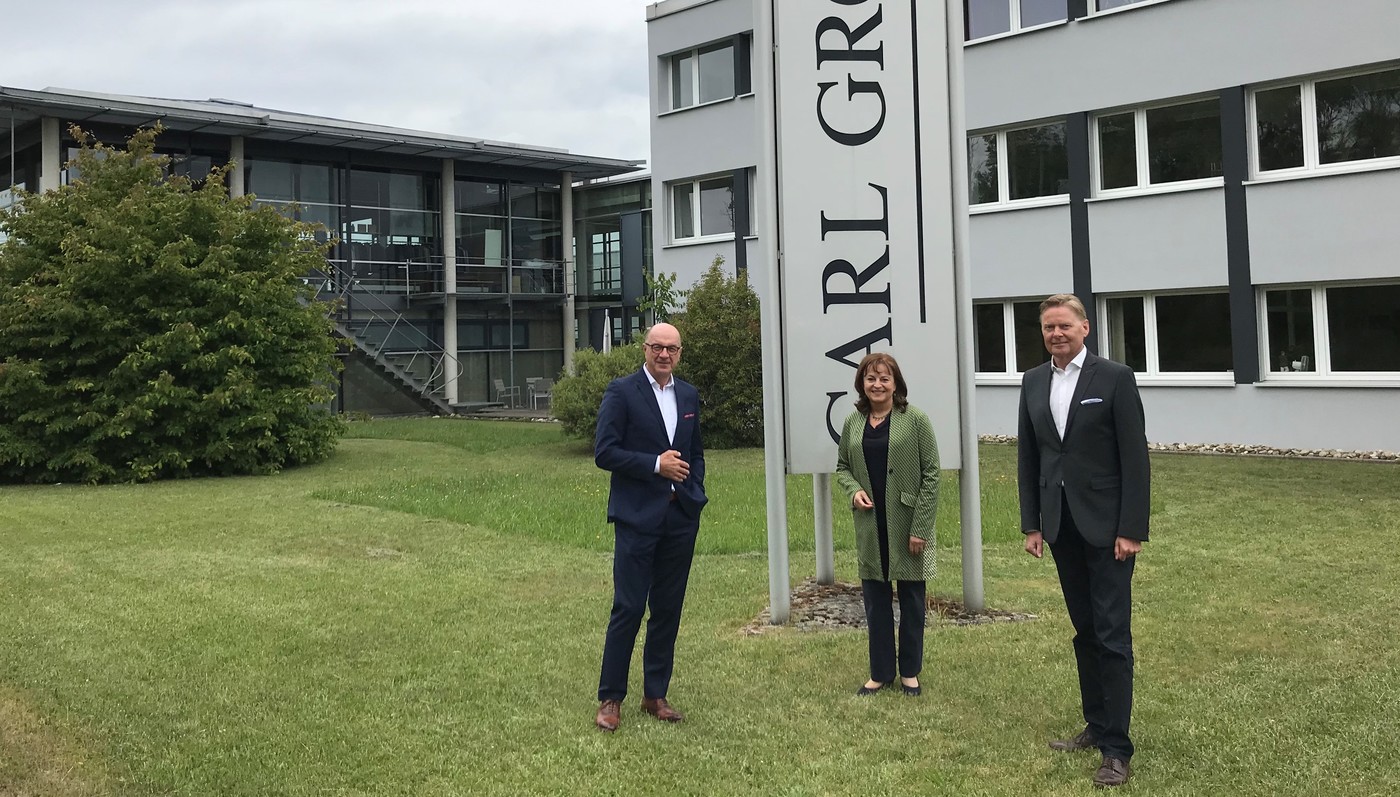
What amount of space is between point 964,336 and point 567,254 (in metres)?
33.3

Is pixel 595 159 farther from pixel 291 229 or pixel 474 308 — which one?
pixel 291 229

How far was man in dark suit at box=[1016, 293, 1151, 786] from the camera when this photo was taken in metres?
4.89

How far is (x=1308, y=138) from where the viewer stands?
61.4 feet

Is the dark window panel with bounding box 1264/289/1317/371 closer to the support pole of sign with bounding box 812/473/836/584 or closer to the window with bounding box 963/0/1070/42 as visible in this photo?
the window with bounding box 963/0/1070/42

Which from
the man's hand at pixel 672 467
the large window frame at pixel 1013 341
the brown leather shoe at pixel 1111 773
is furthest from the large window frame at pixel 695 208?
the brown leather shoe at pixel 1111 773

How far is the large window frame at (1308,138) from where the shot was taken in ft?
59.1

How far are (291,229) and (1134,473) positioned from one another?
59.0ft

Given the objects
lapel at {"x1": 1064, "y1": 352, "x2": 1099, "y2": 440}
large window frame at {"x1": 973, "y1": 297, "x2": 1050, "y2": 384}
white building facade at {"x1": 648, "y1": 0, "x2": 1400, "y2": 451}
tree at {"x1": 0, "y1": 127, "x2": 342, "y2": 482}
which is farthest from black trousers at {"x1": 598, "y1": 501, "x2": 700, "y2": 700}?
large window frame at {"x1": 973, "y1": 297, "x2": 1050, "y2": 384}

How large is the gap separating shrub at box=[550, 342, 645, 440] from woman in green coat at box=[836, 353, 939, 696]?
48.6 feet

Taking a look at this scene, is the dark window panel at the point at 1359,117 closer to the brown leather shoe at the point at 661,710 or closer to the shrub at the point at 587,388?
the shrub at the point at 587,388

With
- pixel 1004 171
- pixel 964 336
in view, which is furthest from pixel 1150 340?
pixel 964 336

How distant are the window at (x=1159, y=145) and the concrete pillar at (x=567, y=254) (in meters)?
22.2

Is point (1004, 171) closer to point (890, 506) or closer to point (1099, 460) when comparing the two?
point (890, 506)

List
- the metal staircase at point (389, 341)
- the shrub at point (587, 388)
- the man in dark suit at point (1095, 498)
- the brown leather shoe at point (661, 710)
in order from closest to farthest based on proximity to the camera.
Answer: the man in dark suit at point (1095, 498)
the brown leather shoe at point (661, 710)
the shrub at point (587, 388)
the metal staircase at point (389, 341)
